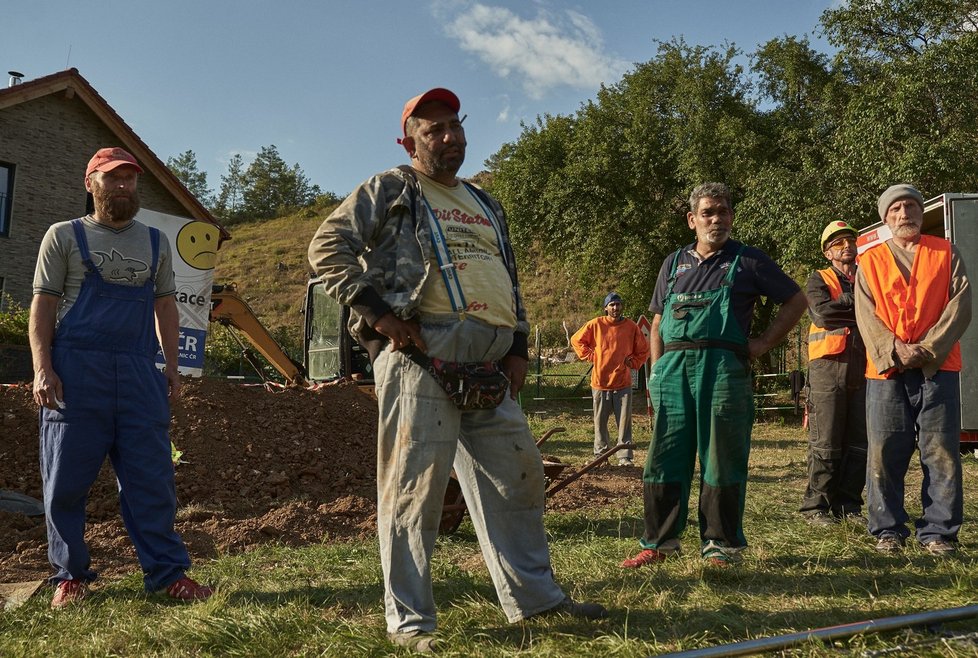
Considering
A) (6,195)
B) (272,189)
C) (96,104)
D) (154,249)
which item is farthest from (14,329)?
(272,189)

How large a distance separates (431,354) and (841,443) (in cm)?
387

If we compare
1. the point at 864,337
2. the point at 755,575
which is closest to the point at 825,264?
the point at 864,337

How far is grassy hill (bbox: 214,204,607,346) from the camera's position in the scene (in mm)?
41406

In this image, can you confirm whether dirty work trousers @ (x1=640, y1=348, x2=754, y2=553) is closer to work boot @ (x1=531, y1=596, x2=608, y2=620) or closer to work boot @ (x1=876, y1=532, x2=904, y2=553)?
work boot @ (x1=876, y1=532, x2=904, y2=553)

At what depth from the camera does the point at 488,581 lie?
3.96m

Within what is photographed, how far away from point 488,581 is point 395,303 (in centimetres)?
166

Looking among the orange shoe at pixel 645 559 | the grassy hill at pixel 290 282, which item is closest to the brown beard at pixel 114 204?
the orange shoe at pixel 645 559

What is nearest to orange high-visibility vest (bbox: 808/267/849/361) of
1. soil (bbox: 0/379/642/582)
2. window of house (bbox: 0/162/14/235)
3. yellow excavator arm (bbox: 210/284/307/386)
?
soil (bbox: 0/379/642/582)

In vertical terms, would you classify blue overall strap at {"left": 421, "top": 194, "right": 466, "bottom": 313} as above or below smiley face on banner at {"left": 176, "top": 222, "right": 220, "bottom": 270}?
below

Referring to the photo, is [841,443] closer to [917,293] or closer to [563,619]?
[917,293]

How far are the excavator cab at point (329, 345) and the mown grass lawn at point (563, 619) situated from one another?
7.20 meters

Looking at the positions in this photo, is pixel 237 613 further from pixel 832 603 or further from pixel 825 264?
pixel 825 264

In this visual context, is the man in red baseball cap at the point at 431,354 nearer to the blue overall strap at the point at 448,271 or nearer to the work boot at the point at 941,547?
the blue overall strap at the point at 448,271

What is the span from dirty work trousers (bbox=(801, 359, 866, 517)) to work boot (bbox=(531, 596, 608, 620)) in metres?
3.11
